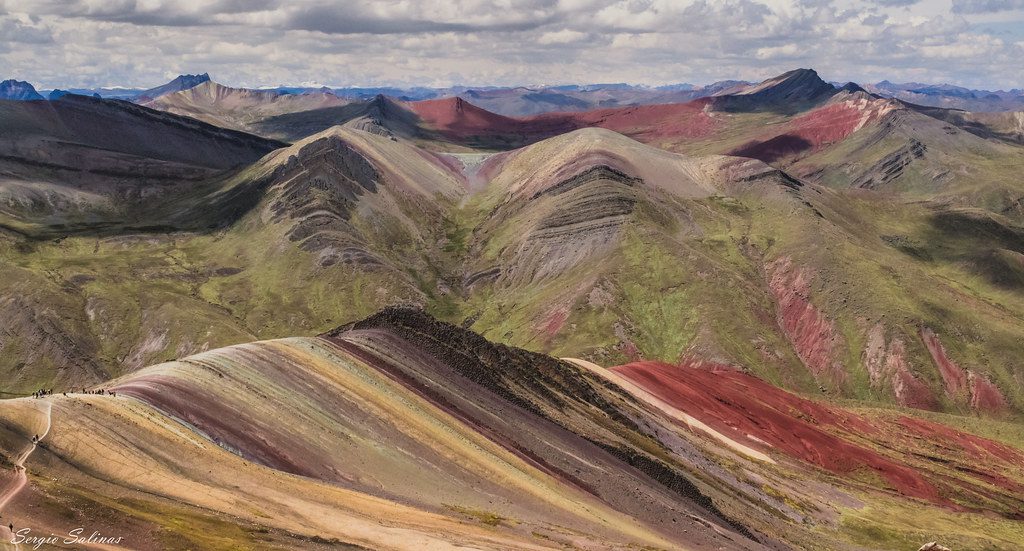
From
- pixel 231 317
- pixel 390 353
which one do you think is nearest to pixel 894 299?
pixel 390 353

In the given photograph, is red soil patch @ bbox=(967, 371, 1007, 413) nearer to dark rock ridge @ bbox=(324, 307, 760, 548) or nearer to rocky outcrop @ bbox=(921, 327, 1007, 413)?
rocky outcrop @ bbox=(921, 327, 1007, 413)

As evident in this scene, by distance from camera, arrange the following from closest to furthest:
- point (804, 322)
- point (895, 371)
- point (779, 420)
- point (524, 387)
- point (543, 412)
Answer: point (543, 412), point (524, 387), point (779, 420), point (895, 371), point (804, 322)

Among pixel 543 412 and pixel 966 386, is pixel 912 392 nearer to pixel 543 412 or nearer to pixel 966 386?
pixel 966 386

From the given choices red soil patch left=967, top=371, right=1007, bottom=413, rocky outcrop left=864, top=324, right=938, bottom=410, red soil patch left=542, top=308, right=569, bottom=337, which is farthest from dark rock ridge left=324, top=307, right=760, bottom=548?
red soil patch left=967, top=371, right=1007, bottom=413

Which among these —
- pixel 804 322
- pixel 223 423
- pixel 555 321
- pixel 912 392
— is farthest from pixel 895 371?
pixel 223 423

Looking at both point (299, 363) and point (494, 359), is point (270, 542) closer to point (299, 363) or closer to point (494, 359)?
point (299, 363)

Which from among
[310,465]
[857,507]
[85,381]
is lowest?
[85,381]

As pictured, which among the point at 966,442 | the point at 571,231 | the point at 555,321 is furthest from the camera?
the point at 571,231

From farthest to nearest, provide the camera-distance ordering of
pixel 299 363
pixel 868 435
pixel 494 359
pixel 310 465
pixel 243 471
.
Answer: pixel 868 435, pixel 494 359, pixel 299 363, pixel 310 465, pixel 243 471
